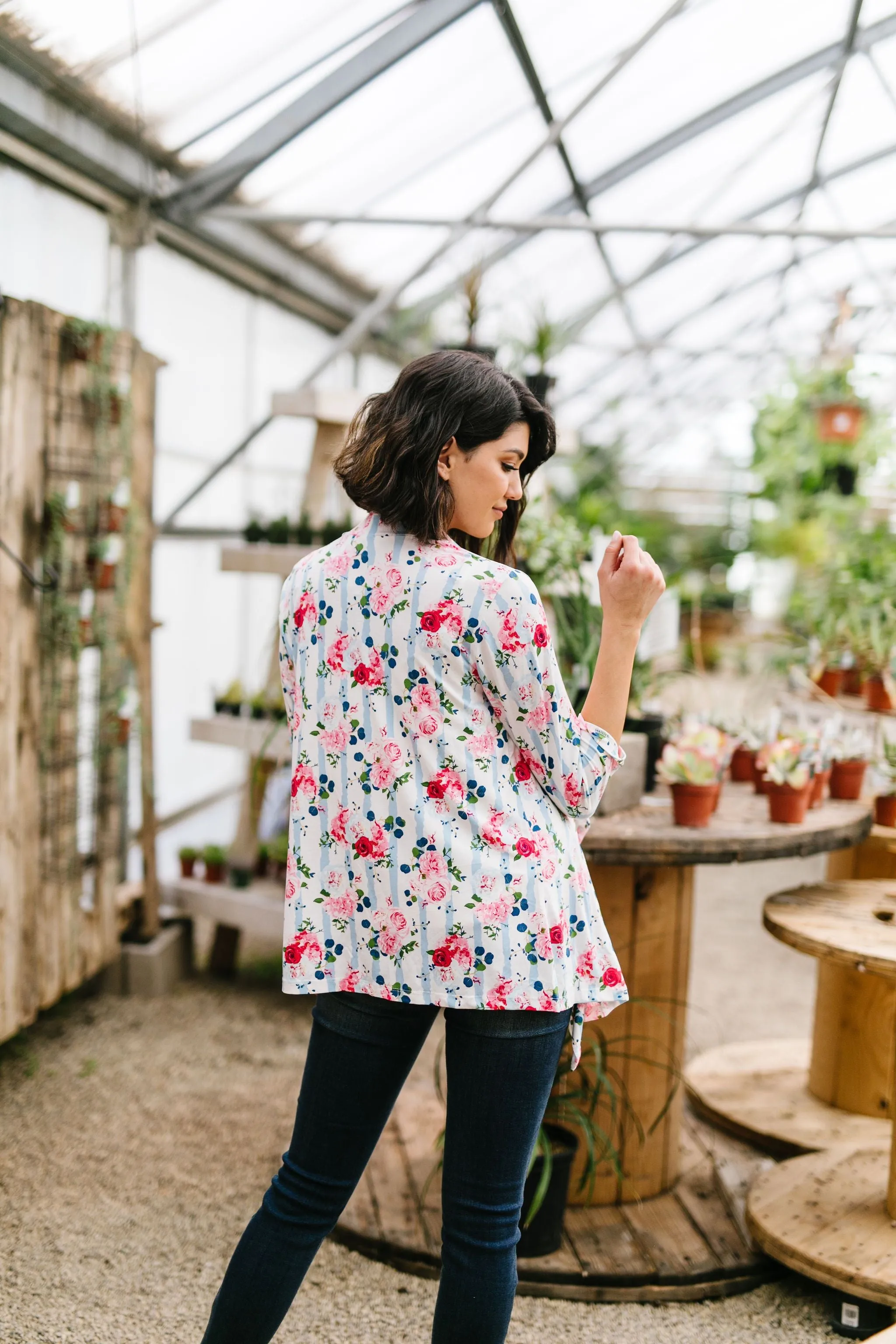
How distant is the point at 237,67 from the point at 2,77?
2.53ft

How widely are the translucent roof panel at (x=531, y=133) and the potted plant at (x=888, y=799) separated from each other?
1611mm

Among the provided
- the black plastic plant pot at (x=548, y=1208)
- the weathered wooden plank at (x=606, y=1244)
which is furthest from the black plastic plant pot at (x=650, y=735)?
the weathered wooden plank at (x=606, y=1244)

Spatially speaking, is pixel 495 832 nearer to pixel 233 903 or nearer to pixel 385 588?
pixel 385 588

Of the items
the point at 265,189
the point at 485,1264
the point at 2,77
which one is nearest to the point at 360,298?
the point at 265,189

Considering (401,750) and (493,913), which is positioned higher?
(401,750)

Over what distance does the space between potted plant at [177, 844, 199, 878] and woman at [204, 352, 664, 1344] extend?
2409 mm

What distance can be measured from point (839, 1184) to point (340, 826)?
146cm

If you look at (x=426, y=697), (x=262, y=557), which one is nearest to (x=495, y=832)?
(x=426, y=697)

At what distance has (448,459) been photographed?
51.3 inches

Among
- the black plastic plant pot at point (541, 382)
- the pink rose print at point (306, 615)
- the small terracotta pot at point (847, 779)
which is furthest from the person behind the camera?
the black plastic plant pot at point (541, 382)

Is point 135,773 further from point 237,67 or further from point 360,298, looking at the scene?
point 360,298

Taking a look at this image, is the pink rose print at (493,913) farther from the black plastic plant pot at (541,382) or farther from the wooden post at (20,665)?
the black plastic plant pot at (541,382)

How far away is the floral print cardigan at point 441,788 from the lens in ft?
4.05

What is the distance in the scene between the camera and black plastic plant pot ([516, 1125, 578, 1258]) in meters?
2.06
